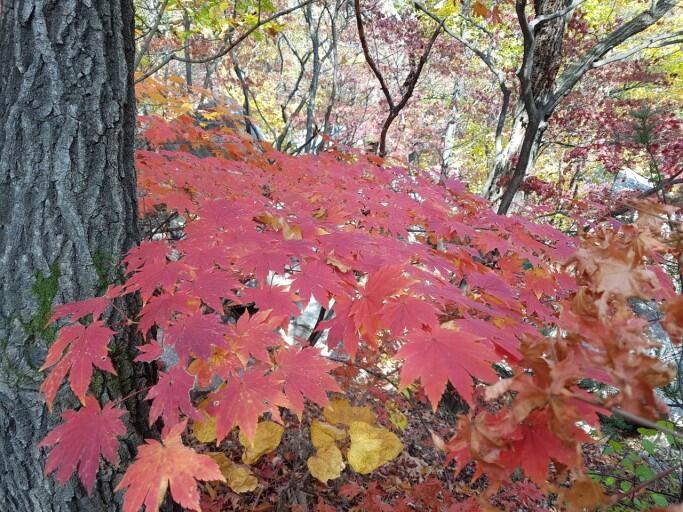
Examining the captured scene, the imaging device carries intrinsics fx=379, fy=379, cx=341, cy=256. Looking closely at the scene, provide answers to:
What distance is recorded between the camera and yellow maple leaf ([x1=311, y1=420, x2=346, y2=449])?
2471 millimetres

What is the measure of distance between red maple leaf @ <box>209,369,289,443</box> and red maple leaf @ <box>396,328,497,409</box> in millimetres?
522

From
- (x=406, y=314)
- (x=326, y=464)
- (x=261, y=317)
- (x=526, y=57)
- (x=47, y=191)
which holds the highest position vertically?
(x=526, y=57)

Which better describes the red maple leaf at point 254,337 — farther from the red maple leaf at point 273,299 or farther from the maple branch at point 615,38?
the maple branch at point 615,38

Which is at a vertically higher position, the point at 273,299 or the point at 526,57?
the point at 526,57

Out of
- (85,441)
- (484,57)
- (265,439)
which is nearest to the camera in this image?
(85,441)

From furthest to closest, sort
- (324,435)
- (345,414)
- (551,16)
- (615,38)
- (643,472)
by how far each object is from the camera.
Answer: (643,472) < (615,38) < (551,16) < (345,414) < (324,435)

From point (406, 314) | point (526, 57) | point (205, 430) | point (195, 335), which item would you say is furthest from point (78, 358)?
point (526, 57)

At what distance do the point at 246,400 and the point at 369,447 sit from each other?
1.40 meters

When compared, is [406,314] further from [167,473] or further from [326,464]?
[326,464]

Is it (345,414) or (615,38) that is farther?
(615,38)

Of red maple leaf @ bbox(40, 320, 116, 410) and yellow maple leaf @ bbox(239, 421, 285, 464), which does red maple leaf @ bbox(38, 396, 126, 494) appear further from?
yellow maple leaf @ bbox(239, 421, 285, 464)

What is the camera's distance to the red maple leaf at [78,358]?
3.99ft

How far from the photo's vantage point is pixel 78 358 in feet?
4.18

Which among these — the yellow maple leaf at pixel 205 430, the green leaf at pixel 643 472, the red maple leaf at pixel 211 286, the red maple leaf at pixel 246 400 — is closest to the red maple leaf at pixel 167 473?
the red maple leaf at pixel 246 400
